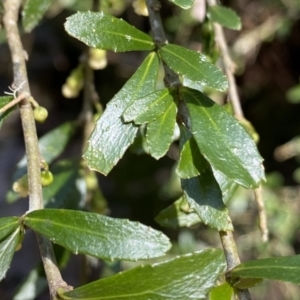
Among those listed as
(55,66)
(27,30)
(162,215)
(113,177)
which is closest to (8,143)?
(55,66)

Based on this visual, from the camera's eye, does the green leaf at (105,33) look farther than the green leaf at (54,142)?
No

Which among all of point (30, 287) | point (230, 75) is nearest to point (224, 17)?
point (230, 75)

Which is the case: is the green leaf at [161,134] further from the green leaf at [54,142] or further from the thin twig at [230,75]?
the green leaf at [54,142]

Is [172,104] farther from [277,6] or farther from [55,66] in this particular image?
[55,66]

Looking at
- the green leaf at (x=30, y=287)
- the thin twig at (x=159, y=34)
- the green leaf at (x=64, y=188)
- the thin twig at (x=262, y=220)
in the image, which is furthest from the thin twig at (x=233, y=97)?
the green leaf at (x=30, y=287)

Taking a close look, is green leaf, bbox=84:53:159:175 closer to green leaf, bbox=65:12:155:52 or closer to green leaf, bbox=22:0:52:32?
green leaf, bbox=65:12:155:52

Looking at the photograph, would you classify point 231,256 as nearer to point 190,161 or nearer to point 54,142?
point 190,161
